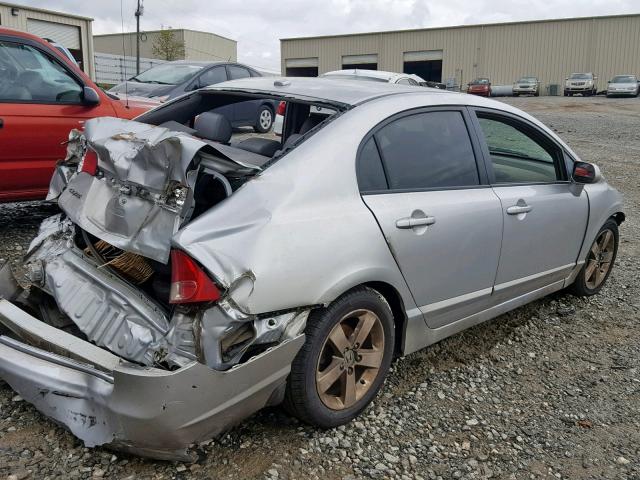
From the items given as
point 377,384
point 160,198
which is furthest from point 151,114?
point 377,384

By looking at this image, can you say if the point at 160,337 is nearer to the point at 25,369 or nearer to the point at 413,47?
the point at 25,369

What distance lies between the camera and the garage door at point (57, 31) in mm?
27188

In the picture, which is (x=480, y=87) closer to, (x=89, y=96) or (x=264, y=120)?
(x=264, y=120)

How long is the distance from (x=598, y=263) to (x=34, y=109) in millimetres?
4754

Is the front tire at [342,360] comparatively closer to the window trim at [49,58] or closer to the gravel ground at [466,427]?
the gravel ground at [466,427]

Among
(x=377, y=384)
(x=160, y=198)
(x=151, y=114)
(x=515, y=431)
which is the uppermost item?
(x=151, y=114)

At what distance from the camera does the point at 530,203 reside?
12.0 ft

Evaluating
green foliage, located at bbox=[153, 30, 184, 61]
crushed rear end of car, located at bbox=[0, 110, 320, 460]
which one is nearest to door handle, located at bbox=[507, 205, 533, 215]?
crushed rear end of car, located at bbox=[0, 110, 320, 460]

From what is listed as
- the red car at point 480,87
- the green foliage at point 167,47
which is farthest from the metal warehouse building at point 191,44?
the red car at point 480,87

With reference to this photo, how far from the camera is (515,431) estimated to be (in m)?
2.98

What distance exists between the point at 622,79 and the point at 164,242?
42.9 meters

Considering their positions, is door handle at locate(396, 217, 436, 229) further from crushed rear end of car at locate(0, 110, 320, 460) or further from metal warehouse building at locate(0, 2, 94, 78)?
metal warehouse building at locate(0, 2, 94, 78)

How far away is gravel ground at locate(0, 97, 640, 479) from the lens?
2.54 m

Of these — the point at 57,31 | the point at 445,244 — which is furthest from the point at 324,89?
the point at 57,31
